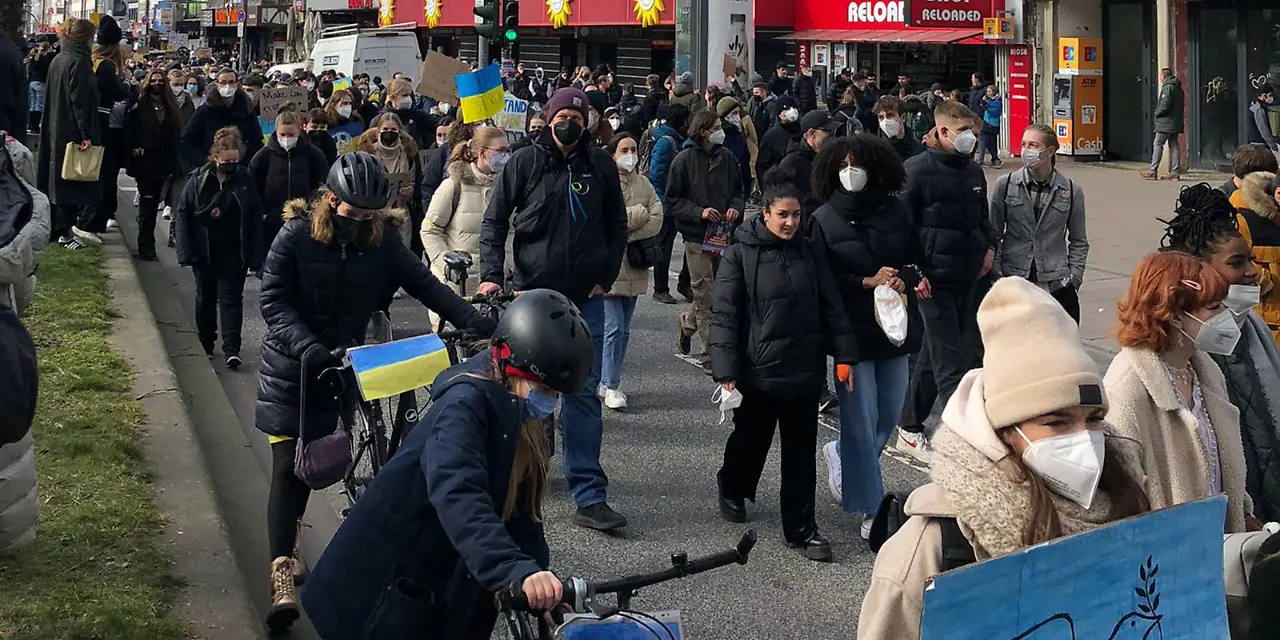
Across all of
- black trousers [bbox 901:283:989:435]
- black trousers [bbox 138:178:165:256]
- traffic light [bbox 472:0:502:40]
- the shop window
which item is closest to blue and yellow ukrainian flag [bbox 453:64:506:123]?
black trousers [bbox 138:178:165:256]

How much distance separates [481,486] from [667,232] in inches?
377

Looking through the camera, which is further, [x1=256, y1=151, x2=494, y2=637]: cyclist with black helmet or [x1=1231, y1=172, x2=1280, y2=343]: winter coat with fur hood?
[x1=1231, y1=172, x2=1280, y2=343]: winter coat with fur hood

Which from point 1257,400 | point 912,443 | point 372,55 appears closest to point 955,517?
point 1257,400

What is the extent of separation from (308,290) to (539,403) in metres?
2.32

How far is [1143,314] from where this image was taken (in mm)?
4477

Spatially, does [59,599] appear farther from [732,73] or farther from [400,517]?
[732,73]

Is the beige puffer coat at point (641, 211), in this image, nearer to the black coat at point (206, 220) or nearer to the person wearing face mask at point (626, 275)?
the person wearing face mask at point (626, 275)

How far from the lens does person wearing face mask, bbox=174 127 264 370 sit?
1077 centimetres

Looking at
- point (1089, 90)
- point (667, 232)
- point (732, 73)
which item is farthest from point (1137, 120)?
point (667, 232)

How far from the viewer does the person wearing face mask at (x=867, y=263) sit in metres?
7.29

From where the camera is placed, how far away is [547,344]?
385 centimetres

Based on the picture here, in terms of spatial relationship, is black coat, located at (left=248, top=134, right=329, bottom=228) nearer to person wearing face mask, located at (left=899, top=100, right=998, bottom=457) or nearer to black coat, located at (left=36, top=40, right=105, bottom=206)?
black coat, located at (left=36, top=40, right=105, bottom=206)

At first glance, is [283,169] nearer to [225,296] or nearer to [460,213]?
[225,296]

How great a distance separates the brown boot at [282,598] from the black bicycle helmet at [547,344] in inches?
91.9
